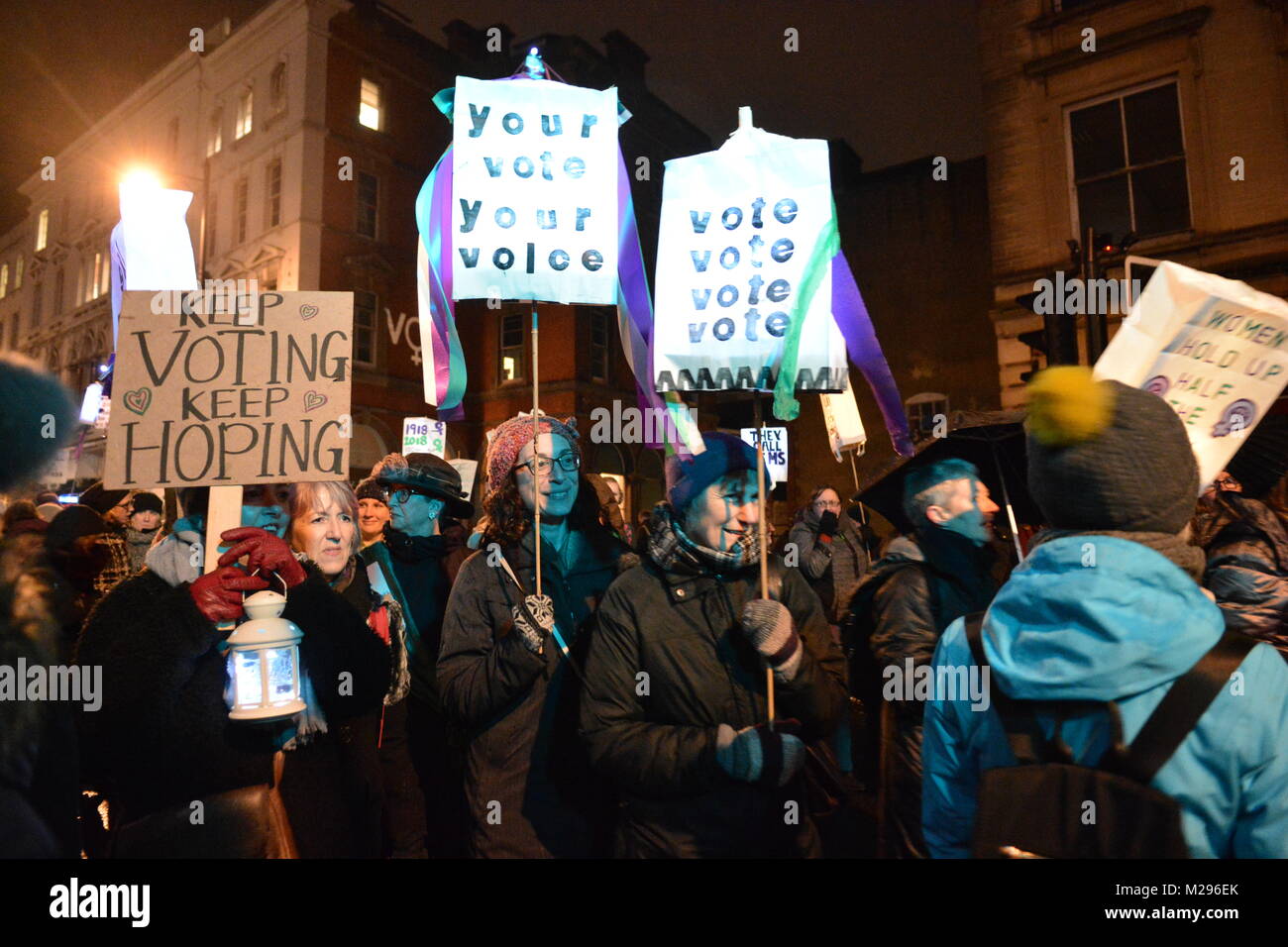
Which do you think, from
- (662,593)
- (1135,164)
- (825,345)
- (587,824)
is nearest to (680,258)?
(825,345)

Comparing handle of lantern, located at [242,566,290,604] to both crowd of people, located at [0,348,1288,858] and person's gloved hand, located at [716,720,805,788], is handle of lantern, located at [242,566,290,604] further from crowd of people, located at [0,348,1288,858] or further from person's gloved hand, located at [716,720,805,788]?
person's gloved hand, located at [716,720,805,788]

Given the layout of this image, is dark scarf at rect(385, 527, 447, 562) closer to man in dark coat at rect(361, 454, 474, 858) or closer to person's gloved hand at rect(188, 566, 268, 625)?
man in dark coat at rect(361, 454, 474, 858)

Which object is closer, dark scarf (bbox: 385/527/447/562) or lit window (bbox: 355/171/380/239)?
dark scarf (bbox: 385/527/447/562)

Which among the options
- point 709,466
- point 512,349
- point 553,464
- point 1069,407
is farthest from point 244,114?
point 1069,407

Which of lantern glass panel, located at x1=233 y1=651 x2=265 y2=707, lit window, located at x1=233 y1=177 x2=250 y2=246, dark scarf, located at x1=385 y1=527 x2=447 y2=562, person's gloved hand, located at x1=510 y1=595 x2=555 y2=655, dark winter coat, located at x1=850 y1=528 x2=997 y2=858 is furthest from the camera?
lit window, located at x1=233 y1=177 x2=250 y2=246

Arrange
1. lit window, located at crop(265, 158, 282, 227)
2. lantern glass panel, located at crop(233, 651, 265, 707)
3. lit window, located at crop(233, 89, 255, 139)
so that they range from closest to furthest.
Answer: lantern glass panel, located at crop(233, 651, 265, 707) < lit window, located at crop(265, 158, 282, 227) < lit window, located at crop(233, 89, 255, 139)

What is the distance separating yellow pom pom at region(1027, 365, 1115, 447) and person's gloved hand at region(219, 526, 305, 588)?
210 cm

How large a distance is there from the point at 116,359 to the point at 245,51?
26030mm

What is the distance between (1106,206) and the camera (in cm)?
1112

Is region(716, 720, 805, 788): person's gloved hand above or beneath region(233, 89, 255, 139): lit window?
beneath

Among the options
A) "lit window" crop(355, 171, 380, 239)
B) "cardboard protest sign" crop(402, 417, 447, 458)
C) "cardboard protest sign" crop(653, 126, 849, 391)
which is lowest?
"cardboard protest sign" crop(653, 126, 849, 391)

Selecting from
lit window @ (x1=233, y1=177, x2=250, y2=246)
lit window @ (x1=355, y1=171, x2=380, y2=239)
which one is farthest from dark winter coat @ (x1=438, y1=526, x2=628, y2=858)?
lit window @ (x1=233, y1=177, x2=250, y2=246)

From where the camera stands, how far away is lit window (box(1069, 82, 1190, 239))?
10789 millimetres
